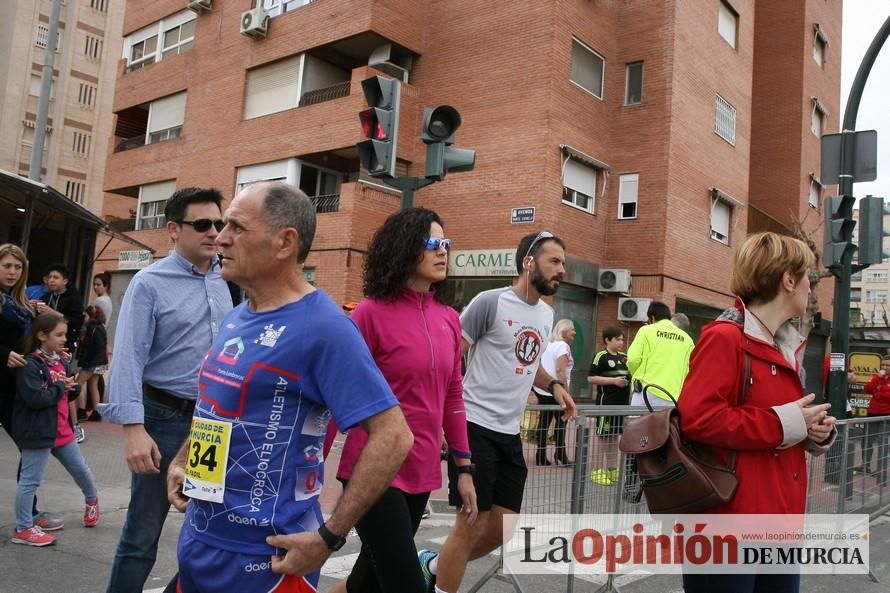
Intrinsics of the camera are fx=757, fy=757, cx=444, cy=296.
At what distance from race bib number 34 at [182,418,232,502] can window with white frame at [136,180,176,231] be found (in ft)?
83.9

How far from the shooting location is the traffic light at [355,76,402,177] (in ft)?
23.0

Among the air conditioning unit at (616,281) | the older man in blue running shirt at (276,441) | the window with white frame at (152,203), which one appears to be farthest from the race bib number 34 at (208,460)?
the window with white frame at (152,203)

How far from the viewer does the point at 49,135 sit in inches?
2069

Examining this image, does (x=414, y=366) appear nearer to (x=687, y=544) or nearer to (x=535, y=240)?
(x=687, y=544)

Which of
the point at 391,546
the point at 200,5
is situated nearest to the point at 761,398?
the point at 391,546

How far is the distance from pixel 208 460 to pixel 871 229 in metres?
9.76

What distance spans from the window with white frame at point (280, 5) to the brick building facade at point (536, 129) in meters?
0.07

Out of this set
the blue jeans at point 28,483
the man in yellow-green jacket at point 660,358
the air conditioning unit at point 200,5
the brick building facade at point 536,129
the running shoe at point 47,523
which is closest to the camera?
the blue jeans at point 28,483

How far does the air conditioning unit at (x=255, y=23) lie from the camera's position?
22078 millimetres

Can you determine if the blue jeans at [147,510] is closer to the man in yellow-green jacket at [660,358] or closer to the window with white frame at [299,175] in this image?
the man in yellow-green jacket at [660,358]

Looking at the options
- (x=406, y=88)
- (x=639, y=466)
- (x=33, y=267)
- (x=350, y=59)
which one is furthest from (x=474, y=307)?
(x=350, y=59)

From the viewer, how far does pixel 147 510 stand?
10.5ft

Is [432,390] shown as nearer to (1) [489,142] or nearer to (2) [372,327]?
(2) [372,327]

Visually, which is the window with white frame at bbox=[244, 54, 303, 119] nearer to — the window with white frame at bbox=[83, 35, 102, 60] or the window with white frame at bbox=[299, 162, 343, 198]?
the window with white frame at bbox=[299, 162, 343, 198]
